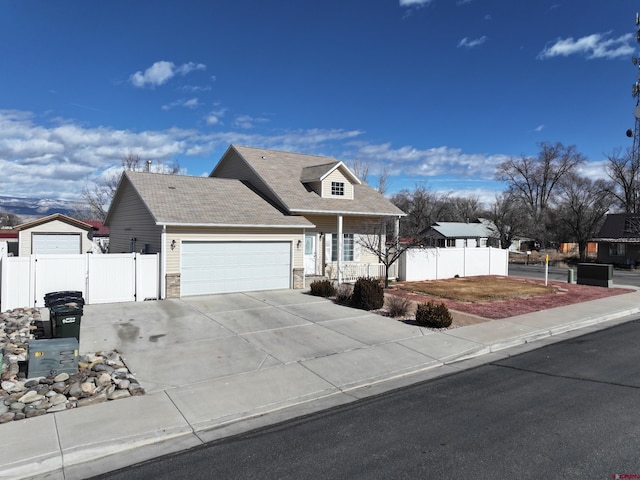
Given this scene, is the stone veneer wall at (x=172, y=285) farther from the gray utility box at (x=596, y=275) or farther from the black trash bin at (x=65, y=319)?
the gray utility box at (x=596, y=275)

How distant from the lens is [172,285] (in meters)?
15.6

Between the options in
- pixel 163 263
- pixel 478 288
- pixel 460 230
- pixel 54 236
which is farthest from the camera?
pixel 460 230

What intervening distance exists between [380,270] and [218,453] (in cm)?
1767

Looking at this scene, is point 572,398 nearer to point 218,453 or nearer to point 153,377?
point 218,453

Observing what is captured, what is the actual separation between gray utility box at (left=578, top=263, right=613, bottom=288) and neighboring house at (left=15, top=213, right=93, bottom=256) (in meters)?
30.2

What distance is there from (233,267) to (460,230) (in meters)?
46.4

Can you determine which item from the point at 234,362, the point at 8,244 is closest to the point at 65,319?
the point at 234,362

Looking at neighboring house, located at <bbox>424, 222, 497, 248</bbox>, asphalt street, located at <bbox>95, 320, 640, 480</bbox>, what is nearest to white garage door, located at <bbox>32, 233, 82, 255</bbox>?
asphalt street, located at <bbox>95, 320, 640, 480</bbox>

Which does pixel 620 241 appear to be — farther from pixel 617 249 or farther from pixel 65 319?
pixel 65 319

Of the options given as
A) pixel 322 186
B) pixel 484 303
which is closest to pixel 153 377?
pixel 484 303

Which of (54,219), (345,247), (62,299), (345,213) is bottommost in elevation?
(62,299)

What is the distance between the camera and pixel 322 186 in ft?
73.1

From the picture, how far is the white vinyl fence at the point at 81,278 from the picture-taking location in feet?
41.8

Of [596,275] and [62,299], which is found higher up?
[62,299]
